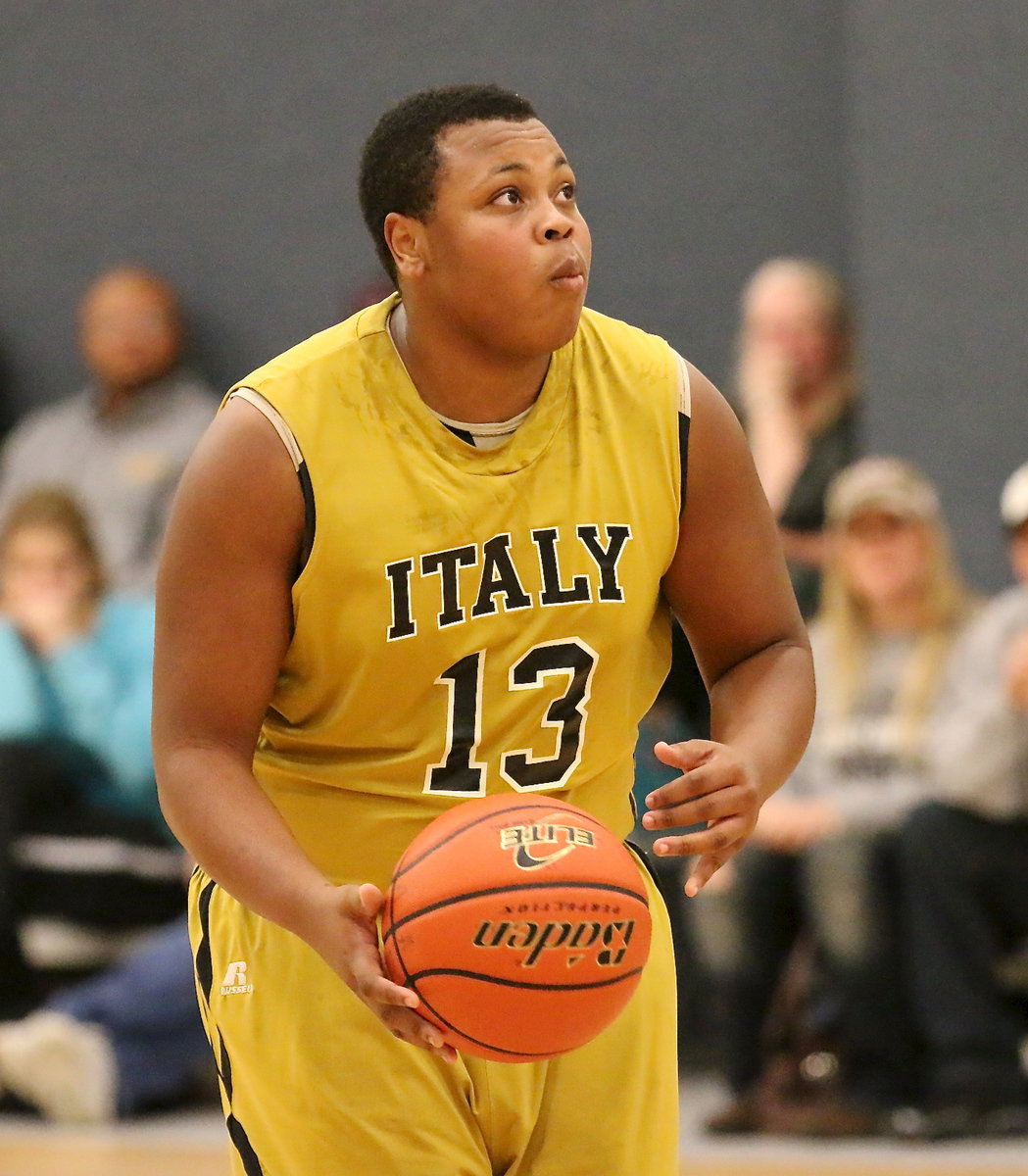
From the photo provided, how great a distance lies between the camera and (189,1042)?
5.65m

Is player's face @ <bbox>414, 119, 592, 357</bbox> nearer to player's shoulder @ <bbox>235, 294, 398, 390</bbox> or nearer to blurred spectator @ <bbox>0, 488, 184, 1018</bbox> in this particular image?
player's shoulder @ <bbox>235, 294, 398, 390</bbox>

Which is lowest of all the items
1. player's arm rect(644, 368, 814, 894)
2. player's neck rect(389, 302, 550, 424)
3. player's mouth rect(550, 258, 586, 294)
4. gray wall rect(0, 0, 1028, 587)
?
player's arm rect(644, 368, 814, 894)

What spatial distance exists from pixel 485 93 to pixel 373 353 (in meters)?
0.34

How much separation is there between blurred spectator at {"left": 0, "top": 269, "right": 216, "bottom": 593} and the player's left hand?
16.0 ft

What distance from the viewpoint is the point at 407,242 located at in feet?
7.88

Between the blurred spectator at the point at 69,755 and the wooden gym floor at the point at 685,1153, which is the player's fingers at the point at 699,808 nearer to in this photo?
the wooden gym floor at the point at 685,1153

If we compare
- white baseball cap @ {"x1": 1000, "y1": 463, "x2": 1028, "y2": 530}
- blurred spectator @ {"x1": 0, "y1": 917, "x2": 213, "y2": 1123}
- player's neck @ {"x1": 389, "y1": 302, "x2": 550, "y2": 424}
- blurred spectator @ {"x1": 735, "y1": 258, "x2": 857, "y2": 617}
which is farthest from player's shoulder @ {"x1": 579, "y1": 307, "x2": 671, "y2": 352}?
blurred spectator @ {"x1": 0, "y1": 917, "x2": 213, "y2": 1123}

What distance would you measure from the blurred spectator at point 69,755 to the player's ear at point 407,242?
3.39m

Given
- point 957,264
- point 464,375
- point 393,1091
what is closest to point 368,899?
point 393,1091

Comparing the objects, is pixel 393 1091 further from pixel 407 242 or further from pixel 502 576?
pixel 407 242

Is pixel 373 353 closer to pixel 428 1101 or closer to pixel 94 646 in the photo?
pixel 428 1101

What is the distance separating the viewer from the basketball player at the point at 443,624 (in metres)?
2.32

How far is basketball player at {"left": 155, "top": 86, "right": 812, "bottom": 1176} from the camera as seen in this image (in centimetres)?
232

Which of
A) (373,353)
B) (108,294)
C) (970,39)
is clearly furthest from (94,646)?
(373,353)
